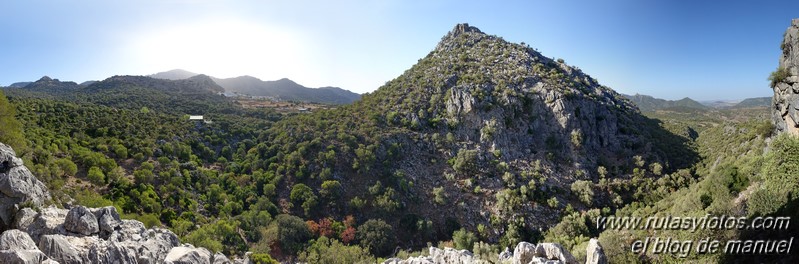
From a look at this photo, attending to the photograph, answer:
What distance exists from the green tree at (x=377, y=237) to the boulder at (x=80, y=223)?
23253 mm

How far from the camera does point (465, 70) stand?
71438 millimetres

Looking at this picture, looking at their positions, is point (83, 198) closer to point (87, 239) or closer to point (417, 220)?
point (87, 239)

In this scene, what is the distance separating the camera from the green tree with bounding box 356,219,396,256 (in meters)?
37.3

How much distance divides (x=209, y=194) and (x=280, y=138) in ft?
60.5

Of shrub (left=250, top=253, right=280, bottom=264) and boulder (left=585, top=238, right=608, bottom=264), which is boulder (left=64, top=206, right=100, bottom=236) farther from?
boulder (left=585, top=238, right=608, bottom=264)

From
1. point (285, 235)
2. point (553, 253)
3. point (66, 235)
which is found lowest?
point (285, 235)

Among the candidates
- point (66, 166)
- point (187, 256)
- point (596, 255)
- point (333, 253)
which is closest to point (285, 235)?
point (333, 253)

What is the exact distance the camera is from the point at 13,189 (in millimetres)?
19141

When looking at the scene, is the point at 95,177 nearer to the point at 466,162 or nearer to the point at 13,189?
the point at 13,189

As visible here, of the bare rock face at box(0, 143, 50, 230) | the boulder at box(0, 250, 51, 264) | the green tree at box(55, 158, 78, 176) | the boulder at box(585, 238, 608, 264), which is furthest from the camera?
the green tree at box(55, 158, 78, 176)

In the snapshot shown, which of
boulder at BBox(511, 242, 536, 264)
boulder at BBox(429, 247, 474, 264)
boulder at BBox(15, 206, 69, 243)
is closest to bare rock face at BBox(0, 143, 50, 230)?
boulder at BBox(15, 206, 69, 243)

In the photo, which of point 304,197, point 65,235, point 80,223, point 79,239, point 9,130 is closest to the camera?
point 79,239

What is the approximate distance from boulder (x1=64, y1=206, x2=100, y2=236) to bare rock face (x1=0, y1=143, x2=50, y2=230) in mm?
3542

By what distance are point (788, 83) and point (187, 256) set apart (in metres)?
39.2
